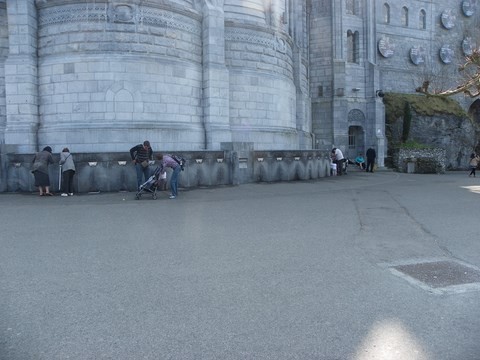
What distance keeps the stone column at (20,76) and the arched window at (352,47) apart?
24269mm

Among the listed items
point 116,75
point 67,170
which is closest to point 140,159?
point 67,170

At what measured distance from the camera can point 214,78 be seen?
67.2ft

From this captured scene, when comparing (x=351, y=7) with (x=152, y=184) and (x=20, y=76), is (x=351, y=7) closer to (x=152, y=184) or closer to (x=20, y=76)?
(x=20, y=76)

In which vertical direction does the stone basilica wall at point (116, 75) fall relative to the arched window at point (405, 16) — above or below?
below

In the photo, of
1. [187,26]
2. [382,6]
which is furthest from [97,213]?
[382,6]

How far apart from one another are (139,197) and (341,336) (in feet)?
33.5

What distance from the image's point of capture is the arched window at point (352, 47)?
115 feet

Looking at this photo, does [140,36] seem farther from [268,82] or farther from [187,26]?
[268,82]

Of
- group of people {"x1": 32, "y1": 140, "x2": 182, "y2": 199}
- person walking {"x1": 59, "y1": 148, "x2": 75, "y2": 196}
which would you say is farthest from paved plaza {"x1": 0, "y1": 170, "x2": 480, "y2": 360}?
person walking {"x1": 59, "y1": 148, "x2": 75, "y2": 196}

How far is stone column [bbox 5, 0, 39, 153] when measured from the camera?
59.2 ft

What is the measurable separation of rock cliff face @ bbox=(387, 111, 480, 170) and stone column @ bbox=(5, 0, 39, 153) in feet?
91.2

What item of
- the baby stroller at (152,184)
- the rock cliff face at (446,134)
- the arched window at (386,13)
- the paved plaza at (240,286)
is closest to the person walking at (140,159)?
the baby stroller at (152,184)

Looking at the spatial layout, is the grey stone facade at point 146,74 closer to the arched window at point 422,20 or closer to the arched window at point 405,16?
the arched window at point 405,16

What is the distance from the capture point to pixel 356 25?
34.8 metres
